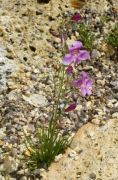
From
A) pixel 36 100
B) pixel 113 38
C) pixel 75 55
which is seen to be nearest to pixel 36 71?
pixel 36 100

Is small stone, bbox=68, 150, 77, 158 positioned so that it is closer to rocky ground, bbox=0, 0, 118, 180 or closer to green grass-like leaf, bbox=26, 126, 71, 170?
green grass-like leaf, bbox=26, 126, 71, 170

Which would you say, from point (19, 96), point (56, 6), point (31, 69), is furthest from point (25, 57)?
point (56, 6)

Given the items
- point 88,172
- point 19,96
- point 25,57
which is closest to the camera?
point 88,172

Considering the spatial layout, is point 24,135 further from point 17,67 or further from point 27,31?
point 27,31

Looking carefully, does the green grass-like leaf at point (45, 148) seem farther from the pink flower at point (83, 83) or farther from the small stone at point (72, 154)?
the pink flower at point (83, 83)

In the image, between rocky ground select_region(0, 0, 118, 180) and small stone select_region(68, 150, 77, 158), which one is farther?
rocky ground select_region(0, 0, 118, 180)

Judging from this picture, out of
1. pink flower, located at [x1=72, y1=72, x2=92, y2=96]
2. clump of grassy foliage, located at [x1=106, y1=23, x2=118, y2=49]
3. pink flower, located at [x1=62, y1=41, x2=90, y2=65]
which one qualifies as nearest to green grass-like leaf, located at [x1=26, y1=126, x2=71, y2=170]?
pink flower, located at [x1=72, y1=72, x2=92, y2=96]
